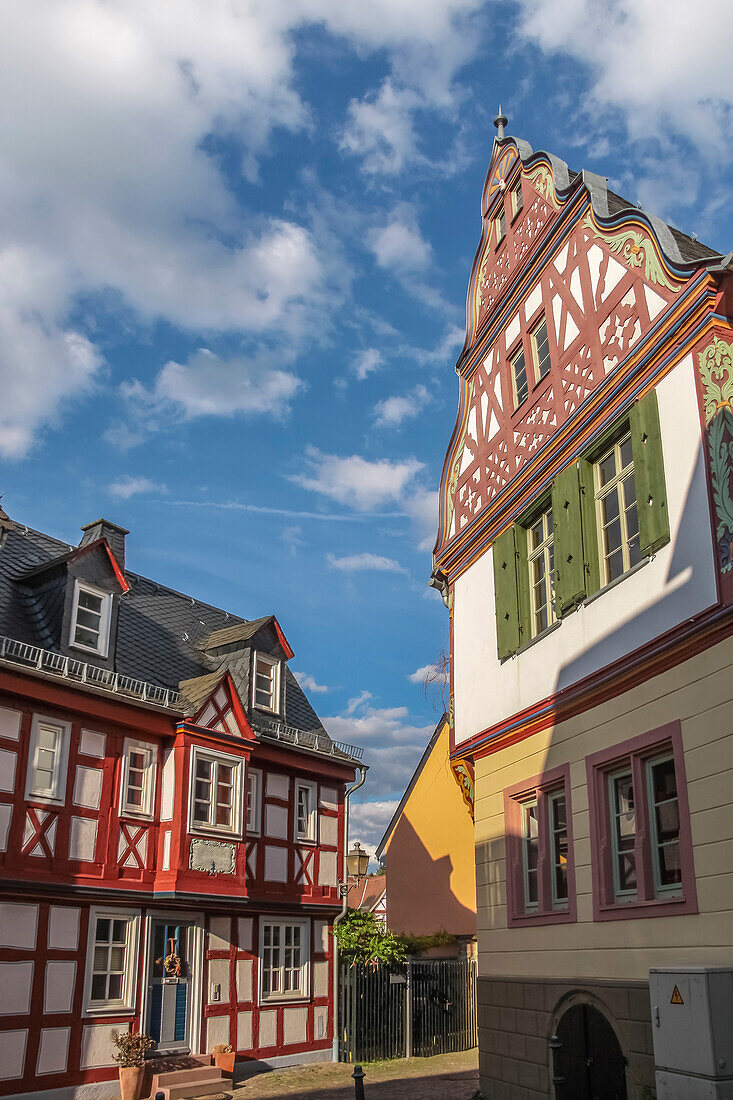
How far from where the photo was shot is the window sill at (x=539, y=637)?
11.7 metres

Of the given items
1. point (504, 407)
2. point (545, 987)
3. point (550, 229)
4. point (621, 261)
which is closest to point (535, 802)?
point (545, 987)

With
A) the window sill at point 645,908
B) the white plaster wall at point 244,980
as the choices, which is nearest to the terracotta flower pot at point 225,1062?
the white plaster wall at point 244,980

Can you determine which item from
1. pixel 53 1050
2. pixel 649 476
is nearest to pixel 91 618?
pixel 53 1050

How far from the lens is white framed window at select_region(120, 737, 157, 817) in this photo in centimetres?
1781

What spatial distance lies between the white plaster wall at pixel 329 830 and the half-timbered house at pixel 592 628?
939 cm

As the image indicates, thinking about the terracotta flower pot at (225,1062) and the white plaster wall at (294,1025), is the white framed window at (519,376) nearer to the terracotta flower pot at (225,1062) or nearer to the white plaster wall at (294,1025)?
the terracotta flower pot at (225,1062)

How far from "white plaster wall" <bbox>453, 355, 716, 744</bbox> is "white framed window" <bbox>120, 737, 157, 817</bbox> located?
7.29 meters

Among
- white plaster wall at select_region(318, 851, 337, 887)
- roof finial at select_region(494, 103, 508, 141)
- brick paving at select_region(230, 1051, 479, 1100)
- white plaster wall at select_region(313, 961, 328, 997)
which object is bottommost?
brick paving at select_region(230, 1051, 479, 1100)

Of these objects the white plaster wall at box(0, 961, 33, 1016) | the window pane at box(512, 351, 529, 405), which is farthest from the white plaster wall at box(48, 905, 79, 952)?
the window pane at box(512, 351, 529, 405)

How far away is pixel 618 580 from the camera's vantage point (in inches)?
408

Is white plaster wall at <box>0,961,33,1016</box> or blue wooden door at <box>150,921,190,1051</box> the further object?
blue wooden door at <box>150,921,190,1051</box>

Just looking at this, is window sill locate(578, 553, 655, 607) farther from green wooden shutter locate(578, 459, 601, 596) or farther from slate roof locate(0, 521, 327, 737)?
slate roof locate(0, 521, 327, 737)

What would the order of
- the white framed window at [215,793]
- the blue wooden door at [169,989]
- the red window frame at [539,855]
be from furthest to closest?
the white framed window at [215,793] < the blue wooden door at [169,989] < the red window frame at [539,855]

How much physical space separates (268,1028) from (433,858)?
30.9ft
